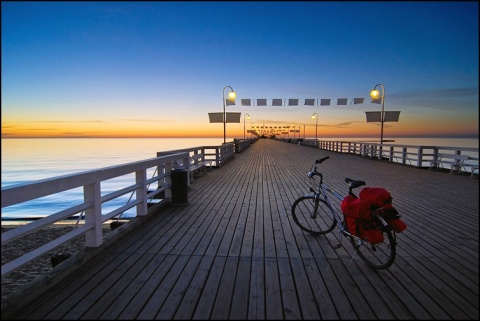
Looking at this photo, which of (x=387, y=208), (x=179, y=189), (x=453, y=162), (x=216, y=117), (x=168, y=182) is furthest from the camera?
(x=216, y=117)

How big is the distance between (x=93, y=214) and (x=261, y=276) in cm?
199

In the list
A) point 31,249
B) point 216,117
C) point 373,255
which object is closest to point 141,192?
point 373,255

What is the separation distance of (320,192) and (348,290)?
163 centimetres

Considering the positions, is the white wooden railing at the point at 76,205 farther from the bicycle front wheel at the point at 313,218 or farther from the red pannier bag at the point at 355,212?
the red pannier bag at the point at 355,212

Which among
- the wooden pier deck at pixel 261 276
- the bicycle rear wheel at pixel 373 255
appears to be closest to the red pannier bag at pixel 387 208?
the bicycle rear wheel at pixel 373 255

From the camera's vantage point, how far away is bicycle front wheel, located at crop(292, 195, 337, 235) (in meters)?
4.06

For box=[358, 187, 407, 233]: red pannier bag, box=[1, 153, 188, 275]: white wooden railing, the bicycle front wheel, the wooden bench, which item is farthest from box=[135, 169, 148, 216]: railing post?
the wooden bench

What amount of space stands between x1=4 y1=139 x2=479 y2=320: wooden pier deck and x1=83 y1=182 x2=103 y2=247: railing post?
0.20m

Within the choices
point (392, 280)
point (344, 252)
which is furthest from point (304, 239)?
point (392, 280)

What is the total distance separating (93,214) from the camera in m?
3.31

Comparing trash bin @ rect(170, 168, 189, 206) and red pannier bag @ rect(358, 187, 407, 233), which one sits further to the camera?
trash bin @ rect(170, 168, 189, 206)

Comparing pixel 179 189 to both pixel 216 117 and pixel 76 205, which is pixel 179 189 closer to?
pixel 76 205

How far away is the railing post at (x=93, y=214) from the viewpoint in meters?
3.30

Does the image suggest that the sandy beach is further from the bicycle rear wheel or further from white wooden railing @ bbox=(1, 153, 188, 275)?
the bicycle rear wheel
